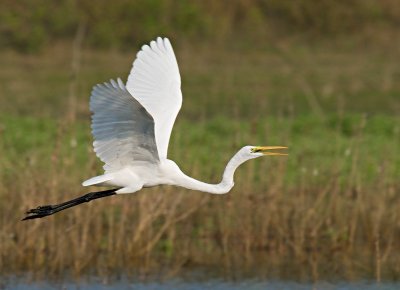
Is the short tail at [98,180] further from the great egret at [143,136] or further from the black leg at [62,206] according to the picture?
the black leg at [62,206]

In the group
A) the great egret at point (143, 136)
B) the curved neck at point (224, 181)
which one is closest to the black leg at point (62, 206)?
the great egret at point (143, 136)

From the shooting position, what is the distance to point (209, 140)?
12172mm

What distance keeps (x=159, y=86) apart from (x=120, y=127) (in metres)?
0.76

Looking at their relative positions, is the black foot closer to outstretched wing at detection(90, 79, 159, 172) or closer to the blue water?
outstretched wing at detection(90, 79, 159, 172)

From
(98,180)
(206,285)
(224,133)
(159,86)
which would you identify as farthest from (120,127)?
(224,133)

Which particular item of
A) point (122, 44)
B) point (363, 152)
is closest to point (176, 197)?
point (363, 152)

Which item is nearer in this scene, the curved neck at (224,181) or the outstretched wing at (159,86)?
→ the curved neck at (224,181)

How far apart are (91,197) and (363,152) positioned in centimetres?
515

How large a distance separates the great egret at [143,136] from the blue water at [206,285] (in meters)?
0.91

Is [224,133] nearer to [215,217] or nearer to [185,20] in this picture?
[215,217]

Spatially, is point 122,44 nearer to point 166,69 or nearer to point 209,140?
point 209,140

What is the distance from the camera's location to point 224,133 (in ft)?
41.4

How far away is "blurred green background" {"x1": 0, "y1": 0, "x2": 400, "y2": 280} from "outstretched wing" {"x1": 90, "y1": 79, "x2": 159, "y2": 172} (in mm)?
1109

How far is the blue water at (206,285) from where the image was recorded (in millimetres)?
7934
